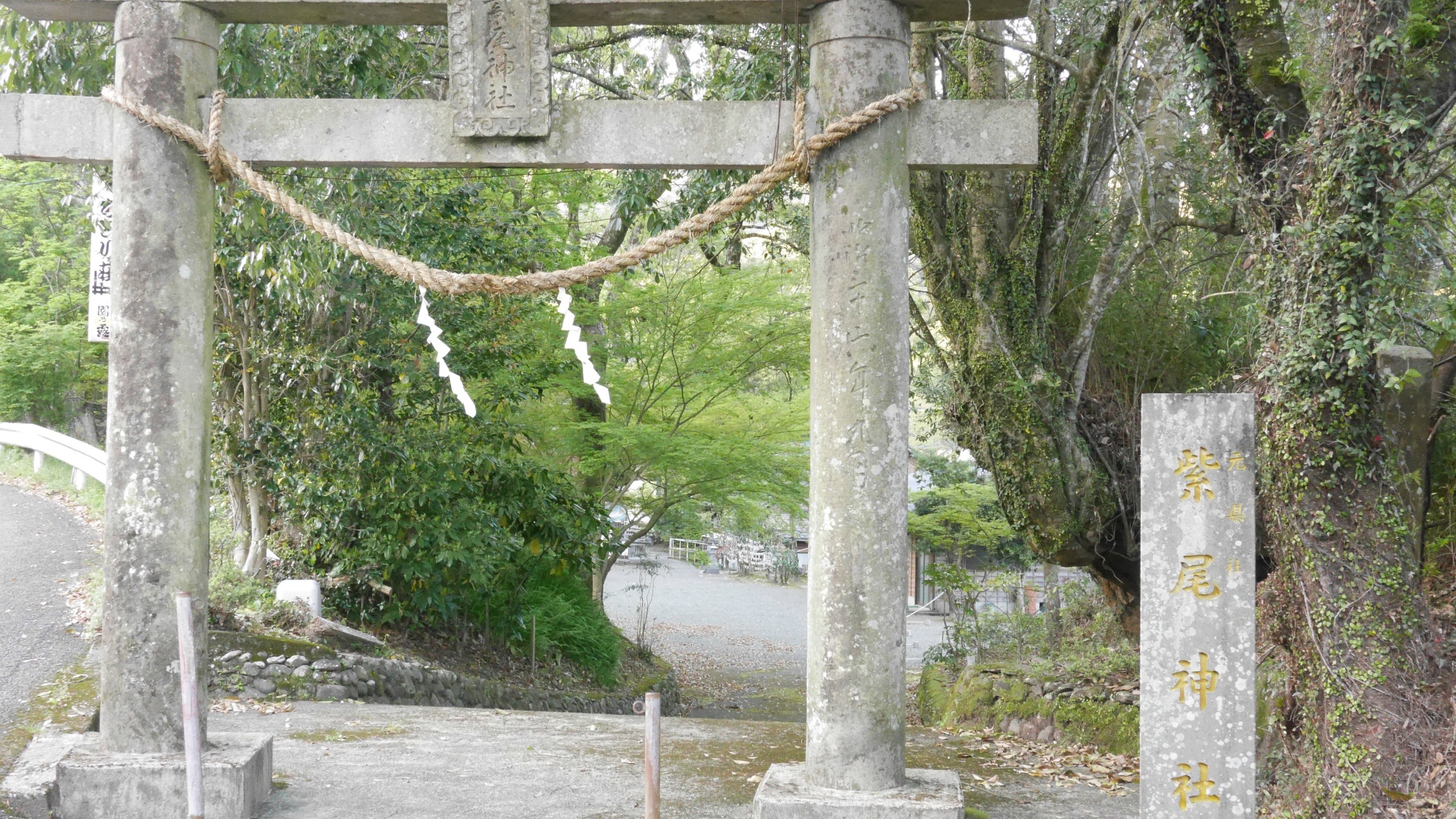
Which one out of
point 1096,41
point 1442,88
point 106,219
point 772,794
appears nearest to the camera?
point 772,794

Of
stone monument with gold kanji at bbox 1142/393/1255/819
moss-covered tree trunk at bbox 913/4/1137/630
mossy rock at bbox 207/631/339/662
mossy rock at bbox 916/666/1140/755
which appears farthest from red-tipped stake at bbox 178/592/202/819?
mossy rock at bbox 916/666/1140/755

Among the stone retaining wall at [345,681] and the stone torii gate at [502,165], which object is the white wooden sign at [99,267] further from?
the stone torii gate at [502,165]

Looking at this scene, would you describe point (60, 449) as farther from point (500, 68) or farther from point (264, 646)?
point (500, 68)

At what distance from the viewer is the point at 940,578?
12.4m

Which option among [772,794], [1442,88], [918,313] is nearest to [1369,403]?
[1442,88]

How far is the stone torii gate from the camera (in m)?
4.39

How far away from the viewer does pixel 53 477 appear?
49.7 ft

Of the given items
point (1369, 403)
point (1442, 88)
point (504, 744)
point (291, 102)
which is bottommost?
point (504, 744)

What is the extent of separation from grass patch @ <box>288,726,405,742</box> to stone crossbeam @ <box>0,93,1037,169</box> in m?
3.64

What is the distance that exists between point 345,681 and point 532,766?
2.90 metres

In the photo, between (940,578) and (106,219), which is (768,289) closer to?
(940,578)

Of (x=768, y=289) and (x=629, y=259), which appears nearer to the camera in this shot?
(x=629, y=259)

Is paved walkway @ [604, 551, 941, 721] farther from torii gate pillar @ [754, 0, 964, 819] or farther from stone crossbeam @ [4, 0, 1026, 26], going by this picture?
stone crossbeam @ [4, 0, 1026, 26]

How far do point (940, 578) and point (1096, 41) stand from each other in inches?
255
